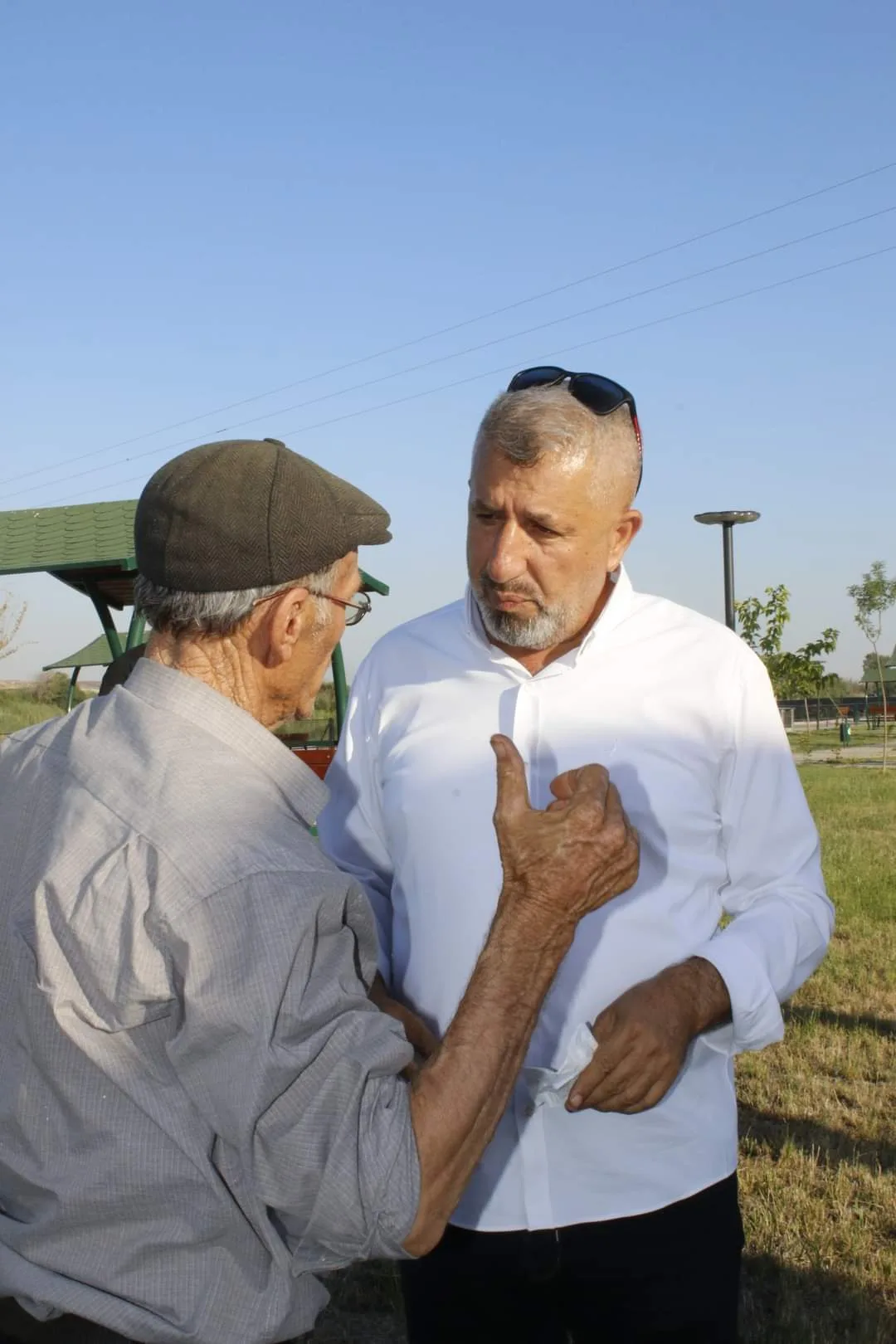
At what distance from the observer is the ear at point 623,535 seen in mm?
2416

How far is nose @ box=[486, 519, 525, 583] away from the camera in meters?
2.29

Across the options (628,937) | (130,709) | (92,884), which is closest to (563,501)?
(628,937)

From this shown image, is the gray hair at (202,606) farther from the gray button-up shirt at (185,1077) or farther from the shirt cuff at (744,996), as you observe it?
the shirt cuff at (744,996)

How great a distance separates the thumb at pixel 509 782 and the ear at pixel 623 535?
791 mm

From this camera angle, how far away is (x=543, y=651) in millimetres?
2400

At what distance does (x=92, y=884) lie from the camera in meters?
1.38

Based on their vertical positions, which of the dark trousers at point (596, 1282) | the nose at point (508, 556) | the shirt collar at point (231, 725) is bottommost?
the dark trousers at point (596, 1282)

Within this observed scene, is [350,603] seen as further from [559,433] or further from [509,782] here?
[559,433]

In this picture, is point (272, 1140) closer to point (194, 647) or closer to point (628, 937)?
point (194, 647)

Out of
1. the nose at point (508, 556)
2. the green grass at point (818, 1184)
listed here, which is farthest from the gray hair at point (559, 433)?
the green grass at point (818, 1184)

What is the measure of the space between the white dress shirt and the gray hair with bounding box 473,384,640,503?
22cm

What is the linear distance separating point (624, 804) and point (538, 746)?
0.19 metres

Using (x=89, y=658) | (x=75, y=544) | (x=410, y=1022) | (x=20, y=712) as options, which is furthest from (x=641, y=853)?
(x=20, y=712)

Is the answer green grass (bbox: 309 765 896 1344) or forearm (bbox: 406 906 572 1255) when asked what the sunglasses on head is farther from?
green grass (bbox: 309 765 896 1344)
